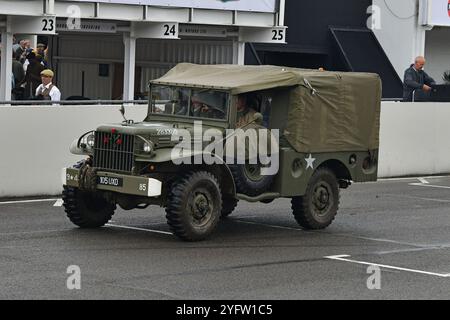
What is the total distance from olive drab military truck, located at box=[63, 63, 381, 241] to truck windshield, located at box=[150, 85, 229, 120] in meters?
0.01

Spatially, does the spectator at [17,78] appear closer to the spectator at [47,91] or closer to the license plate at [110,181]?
the spectator at [47,91]

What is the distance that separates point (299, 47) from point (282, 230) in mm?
17731

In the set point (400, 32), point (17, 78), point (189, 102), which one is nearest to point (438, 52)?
point (400, 32)

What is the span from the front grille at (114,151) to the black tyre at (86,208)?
0.48m

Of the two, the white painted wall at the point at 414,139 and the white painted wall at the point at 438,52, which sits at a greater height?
the white painted wall at the point at 438,52

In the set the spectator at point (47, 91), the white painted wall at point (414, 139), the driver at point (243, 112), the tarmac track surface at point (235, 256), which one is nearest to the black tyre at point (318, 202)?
the tarmac track surface at point (235, 256)

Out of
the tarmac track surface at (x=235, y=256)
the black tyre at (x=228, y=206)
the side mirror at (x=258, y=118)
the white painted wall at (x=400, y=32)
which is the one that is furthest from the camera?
the white painted wall at (x=400, y=32)

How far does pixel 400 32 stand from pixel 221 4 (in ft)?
25.4

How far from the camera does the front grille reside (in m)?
13.8

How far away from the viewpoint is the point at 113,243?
13672 millimetres

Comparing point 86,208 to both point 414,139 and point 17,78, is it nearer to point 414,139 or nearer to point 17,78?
point 17,78

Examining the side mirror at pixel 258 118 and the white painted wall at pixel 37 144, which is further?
the white painted wall at pixel 37 144

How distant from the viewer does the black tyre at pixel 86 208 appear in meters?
14.5
